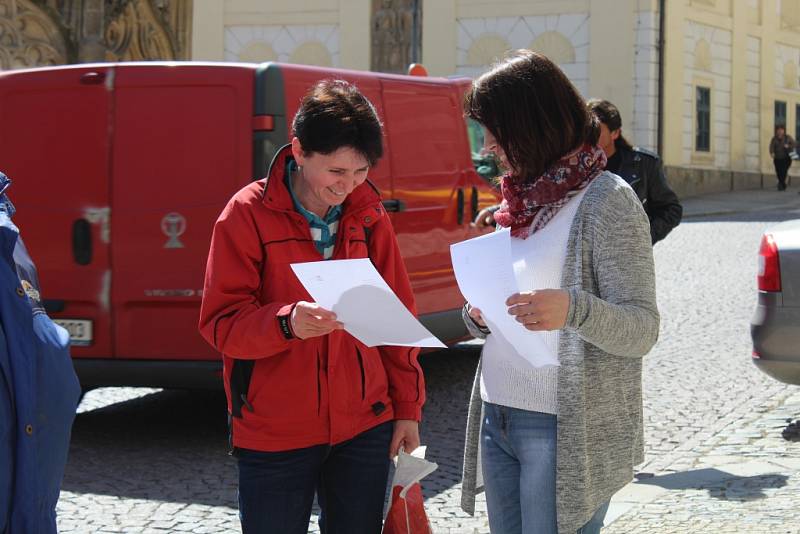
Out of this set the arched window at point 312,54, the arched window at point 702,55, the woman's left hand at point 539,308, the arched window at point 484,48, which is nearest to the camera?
the woman's left hand at point 539,308

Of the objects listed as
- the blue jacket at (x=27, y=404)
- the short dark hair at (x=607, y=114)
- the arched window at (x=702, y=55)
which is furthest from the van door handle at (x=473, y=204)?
the arched window at (x=702, y=55)

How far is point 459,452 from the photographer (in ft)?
23.7

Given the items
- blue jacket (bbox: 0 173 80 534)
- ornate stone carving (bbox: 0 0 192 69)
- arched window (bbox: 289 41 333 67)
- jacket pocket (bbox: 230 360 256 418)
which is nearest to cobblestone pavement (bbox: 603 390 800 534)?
jacket pocket (bbox: 230 360 256 418)

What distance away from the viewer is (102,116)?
7.20 meters

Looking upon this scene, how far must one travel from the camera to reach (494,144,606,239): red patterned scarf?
10.5 feet

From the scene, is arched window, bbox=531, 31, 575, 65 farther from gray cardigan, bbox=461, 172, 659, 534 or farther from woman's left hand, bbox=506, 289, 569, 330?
woman's left hand, bbox=506, 289, 569, 330

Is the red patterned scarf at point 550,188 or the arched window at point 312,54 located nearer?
the red patterned scarf at point 550,188

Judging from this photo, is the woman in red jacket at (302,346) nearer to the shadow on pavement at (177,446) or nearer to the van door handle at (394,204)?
the shadow on pavement at (177,446)


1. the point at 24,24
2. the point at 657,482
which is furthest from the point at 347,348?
the point at 24,24

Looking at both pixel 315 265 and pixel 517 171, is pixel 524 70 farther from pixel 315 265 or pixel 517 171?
pixel 315 265

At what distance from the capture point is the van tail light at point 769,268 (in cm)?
711

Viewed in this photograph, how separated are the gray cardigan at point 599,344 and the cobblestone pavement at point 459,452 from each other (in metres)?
2.52

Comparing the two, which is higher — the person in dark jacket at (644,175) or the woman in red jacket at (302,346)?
the person in dark jacket at (644,175)

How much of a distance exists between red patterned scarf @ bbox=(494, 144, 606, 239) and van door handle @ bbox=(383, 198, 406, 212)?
4.64 m
